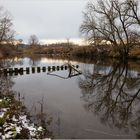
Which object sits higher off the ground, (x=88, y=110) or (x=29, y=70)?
(x=29, y=70)

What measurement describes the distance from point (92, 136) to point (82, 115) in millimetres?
2409

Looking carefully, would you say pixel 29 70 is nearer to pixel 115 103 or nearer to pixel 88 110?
pixel 115 103

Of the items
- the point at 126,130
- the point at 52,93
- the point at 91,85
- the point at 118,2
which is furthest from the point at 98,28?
the point at 126,130

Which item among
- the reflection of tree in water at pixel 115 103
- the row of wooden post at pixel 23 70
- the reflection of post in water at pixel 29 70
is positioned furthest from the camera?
the row of wooden post at pixel 23 70

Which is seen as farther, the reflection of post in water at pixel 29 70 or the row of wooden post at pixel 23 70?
the row of wooden post at pixel 23 70

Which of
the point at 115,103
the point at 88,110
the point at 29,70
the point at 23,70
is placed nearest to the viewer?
the point at 88,110

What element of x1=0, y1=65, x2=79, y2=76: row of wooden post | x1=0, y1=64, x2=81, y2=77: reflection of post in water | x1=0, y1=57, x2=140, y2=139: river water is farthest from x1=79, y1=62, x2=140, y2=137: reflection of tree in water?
x1=0, y1=65, x2=79, y2=76: row of wooden post

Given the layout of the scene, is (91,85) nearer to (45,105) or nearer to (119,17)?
(45,105)

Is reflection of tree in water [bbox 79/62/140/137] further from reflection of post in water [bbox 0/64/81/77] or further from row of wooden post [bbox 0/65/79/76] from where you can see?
row of wooden post [bbox 0/65/79/76]

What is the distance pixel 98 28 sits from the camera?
144ft

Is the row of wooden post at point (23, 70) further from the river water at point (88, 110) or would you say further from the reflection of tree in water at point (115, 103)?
the reflection of tree in water at point (115, 103)

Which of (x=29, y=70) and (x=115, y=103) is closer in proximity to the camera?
(x=115, y=103)

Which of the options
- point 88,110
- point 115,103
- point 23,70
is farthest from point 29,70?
point 88,110

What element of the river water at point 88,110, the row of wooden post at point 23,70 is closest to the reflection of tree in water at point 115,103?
the river water at point 88,110
